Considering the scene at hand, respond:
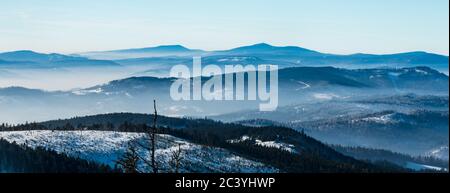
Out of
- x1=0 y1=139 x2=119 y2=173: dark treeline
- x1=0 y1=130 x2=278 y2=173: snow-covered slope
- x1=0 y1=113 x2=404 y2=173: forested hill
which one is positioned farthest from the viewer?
x1=0 y1=113 x2=404 y2=173: forested hill

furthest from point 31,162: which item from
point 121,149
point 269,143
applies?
point 269,143

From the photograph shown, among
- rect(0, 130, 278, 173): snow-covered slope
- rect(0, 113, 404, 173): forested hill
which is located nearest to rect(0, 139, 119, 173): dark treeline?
rect(0, 130, 278, 173): snow-covered slope

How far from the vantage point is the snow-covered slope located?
307 feet

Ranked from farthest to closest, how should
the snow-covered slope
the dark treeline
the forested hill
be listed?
the forested hill, the snow-covered slope, the dark treeline

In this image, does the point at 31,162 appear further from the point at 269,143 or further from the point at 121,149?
the point at 269,143

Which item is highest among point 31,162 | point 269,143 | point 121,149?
point 31,162

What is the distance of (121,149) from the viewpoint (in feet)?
341

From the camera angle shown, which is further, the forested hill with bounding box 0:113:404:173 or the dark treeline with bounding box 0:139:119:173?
the forested hill with bounding box 0:113:404:173

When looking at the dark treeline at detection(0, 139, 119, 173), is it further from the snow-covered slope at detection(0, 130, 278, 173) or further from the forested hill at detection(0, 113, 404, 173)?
the forested hill at detection(0, 113, 404, 173)
